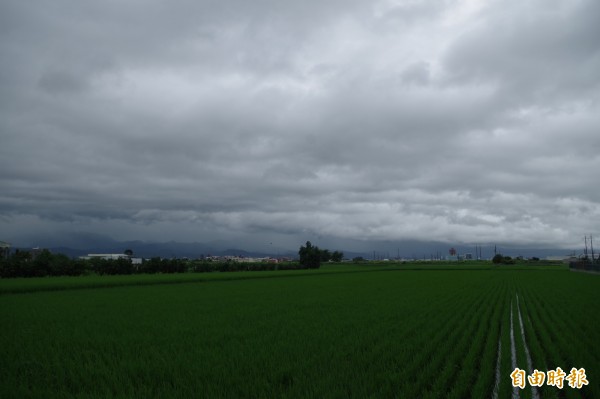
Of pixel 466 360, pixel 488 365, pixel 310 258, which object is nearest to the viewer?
pixel 488 365

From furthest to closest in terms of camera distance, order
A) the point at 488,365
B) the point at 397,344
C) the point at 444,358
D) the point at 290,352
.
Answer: the point at 397,344, the point at 290,352, the point at 444,358, the point at 488,365

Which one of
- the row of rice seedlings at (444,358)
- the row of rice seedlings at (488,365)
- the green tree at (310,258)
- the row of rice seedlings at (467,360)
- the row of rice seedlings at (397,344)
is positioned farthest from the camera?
the green tree at (310,258)

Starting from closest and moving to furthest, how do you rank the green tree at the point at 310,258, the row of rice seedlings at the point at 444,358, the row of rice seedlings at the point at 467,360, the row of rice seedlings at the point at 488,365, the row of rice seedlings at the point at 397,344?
the row of rice seedlings at the point at 488,365, the row of rice seedlings at the point at 467,360, the row of rice seedlings at the point at 444,358, the row of rice seedlings at the point at 397,344, the green tree at the point at 310,258

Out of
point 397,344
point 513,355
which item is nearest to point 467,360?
point 397,344

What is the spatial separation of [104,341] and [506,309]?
2332cm

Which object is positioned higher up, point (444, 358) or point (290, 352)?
point (290, 352)

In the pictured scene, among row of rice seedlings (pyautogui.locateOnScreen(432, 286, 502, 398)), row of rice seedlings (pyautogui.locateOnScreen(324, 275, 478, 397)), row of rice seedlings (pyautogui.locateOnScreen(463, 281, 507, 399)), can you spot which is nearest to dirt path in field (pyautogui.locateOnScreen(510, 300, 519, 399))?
row of rice seedlings (pyautogui.locateOnScreen(463, 281, 507, 399))

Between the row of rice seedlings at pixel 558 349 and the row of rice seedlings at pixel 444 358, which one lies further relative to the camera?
the row of rice seedlings at pixel 558 349

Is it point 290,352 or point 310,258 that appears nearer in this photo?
point 290,352

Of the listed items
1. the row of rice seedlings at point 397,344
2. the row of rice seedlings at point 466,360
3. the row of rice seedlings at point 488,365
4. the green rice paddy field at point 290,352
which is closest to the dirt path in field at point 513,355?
the green rice paddy field at point 290,352

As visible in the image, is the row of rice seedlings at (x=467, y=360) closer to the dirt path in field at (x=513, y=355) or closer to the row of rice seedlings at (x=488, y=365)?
the row of rice seedlings at (x=488, y=365)

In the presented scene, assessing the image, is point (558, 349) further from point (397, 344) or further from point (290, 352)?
point (290, 352)

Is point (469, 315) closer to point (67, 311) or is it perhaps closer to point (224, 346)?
point (224, 346)

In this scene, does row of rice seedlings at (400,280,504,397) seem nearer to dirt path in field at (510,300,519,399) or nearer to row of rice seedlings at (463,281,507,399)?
row of rice seedlings at (463,281,507,399)
